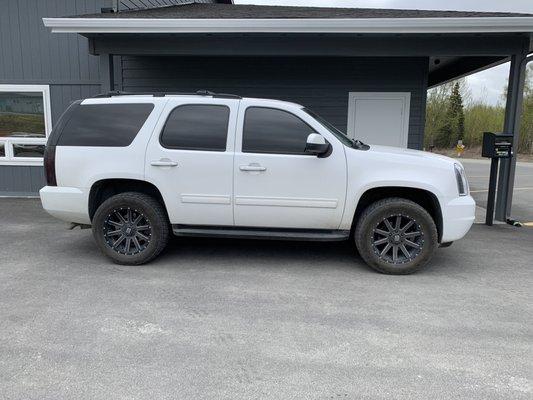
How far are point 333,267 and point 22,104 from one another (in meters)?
8.09

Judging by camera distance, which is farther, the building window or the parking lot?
the building window

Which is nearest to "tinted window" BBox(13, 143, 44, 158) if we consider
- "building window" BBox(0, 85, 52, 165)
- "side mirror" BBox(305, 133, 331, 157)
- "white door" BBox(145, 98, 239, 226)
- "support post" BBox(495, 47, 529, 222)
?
"building window" BBox(0, 85, 52, 165)

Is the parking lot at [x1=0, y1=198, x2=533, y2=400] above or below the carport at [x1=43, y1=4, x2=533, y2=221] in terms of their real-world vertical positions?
below

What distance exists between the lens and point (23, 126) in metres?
10.0

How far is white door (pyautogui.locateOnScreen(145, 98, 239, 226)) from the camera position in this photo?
5285 millimetres

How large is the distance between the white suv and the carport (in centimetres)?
235

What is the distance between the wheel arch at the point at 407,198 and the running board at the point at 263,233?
13.2 inches

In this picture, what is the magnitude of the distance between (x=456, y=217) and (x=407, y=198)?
0.58 meters

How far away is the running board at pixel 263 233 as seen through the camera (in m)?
5.32

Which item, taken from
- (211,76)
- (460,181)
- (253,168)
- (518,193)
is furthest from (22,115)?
(518,193)

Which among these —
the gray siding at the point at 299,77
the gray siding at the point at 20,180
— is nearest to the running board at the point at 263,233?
the gray siding at the point at 299,77

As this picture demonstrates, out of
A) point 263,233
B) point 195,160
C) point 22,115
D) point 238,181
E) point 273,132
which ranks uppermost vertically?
point 22,115

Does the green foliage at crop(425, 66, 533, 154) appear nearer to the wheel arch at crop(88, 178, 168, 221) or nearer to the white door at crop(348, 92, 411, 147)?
the white door at crop(348, 92, 411, 147)

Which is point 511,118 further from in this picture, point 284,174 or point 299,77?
point 284,174
